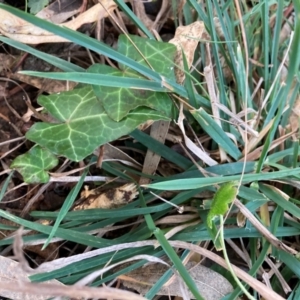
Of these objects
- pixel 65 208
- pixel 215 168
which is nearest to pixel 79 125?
pixel 65 208

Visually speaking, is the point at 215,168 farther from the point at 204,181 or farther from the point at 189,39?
the point at 189,39

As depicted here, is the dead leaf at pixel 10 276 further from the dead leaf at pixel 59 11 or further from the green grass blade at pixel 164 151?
the dead leaf at pixel 59 11

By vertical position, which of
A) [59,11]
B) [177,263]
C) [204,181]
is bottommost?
[177,263]

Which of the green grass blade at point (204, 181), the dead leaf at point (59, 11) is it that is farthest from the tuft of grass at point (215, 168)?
the dead leaf at point (59, 11)

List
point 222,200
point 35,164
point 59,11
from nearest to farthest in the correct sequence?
point 222,200 → point 35,164 → point 59,11

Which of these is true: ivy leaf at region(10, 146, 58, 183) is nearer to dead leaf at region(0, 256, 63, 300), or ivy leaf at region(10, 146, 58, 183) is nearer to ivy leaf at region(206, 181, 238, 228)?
dead leaf at region(0, 256, 63, 300)

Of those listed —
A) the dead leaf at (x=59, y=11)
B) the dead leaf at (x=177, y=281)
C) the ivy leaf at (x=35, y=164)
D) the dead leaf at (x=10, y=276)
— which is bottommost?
the dead leaf at (x=177, y=281)

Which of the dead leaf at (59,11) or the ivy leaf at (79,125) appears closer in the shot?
the ivy leaf at (79,125)
